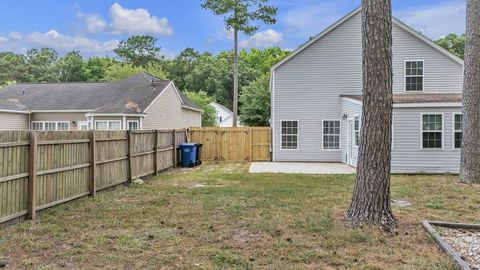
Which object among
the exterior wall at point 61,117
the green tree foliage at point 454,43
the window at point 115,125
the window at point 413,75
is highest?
the green tree foliage at point 454,43

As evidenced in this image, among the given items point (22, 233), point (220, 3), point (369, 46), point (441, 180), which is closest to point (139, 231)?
point (22, 233)

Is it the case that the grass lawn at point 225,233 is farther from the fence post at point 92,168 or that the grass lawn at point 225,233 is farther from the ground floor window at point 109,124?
the ground floor window at point 109,124

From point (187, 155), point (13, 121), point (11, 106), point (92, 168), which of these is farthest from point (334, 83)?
point (11, 106)

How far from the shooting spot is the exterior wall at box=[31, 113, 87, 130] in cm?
2419

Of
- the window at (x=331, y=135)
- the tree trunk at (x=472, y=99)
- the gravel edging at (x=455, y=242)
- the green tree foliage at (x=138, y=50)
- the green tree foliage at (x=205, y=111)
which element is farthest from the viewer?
the green tree foliage at (x=138, y=50)

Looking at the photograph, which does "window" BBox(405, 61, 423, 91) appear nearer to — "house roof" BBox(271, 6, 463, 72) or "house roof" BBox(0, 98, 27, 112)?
"house roof" BBox(271, 6, 463, 72)

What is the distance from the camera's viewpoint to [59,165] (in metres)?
7.53

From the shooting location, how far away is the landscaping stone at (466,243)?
15.3 feet

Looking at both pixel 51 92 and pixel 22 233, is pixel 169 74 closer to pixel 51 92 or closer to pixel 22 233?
pixel 51 92

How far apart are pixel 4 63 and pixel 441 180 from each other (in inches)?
2292

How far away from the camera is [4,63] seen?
55.2 m

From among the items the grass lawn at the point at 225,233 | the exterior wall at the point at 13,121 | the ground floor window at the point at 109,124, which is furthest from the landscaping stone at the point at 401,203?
the exterior wall at the point at 13,121

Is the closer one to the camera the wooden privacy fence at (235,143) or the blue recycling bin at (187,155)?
the blue recycling bin at (187,155)

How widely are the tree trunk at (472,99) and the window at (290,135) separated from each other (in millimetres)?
8846
